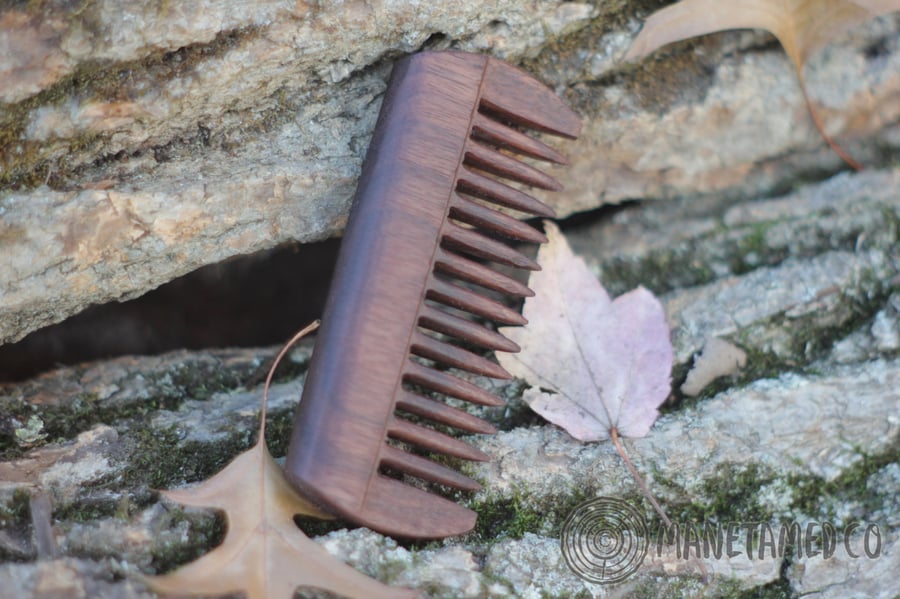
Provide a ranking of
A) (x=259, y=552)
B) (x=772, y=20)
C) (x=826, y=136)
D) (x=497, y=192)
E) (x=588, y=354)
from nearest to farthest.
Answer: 1. (x=259, y=552)
2. (x=497, y=192)
3. (x=588, y=354)
4. (x=772, y=20)
5. (x=826, y=136)

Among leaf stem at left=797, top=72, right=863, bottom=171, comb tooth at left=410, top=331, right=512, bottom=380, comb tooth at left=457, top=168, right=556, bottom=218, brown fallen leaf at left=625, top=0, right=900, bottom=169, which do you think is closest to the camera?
comb tooth at left=410, top=331, right=512, bottom=380

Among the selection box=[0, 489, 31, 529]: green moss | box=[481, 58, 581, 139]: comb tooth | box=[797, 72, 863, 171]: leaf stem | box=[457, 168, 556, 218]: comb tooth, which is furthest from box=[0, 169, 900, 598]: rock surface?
box=[481, 58, 581, 139]: comb tooth

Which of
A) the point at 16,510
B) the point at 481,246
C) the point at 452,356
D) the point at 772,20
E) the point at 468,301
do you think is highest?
the point at 772,20

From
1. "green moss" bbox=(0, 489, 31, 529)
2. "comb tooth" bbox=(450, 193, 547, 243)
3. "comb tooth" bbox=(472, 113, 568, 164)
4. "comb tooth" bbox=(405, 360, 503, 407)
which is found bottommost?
"green moss" bbox=(0, 489, 31, 529)

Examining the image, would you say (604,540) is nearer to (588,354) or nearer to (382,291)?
(588,354)

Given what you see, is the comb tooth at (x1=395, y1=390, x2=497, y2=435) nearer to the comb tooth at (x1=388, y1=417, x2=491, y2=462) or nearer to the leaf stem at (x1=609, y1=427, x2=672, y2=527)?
the comb tooth at (x1=388, y1=417, x2=491, y2=462)

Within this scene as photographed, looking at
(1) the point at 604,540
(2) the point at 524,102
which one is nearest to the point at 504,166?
(2) the point at 524,102

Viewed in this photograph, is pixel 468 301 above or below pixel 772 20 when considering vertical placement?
below
